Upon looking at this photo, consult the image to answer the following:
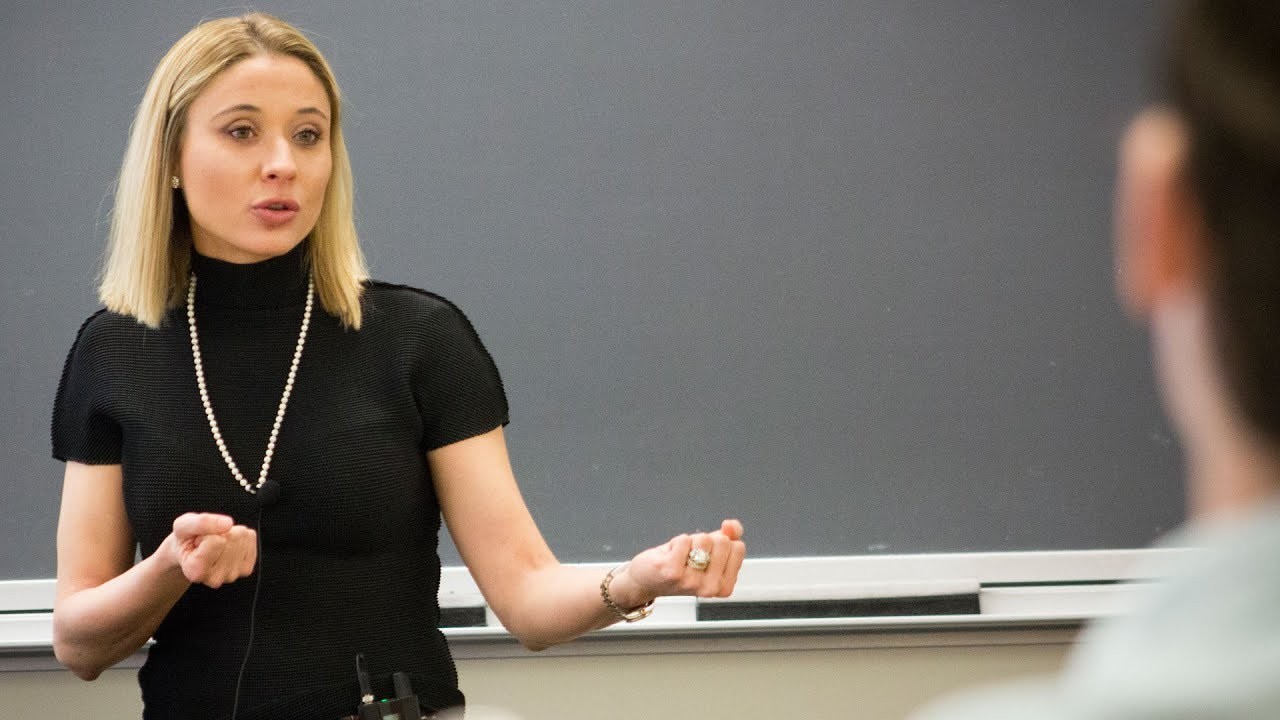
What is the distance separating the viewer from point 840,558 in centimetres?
229

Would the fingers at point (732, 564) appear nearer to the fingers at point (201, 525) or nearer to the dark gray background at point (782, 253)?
the fingers at point (201, 525)

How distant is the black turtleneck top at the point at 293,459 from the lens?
5.40 ft

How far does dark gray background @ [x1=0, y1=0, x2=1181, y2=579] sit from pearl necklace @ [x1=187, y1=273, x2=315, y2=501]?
0.59 metres

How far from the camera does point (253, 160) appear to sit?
1704 mm

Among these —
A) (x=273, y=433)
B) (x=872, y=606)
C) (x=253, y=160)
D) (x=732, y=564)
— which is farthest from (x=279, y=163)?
(x=872, y=606)

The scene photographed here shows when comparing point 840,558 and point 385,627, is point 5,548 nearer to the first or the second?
point 385,627

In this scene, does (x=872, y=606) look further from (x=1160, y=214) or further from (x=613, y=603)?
(x=1160, y=214)

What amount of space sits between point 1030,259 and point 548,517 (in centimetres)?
93

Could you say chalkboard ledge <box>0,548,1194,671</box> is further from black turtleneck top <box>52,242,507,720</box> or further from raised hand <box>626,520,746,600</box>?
raised hand <box>626,520,746,600</box>

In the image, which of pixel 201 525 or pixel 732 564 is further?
pixel 732 564

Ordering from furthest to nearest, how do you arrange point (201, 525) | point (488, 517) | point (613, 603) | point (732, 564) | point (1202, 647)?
point (488, 517)
point (613, 603)
point (732, 564)
point (201, 525)
point (1202, 647)

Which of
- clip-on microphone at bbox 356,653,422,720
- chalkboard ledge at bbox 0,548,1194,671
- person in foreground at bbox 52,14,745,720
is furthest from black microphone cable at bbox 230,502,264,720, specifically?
chalkboard ledge at bbox 0,548,1194,671

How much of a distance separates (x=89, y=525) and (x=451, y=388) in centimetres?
49

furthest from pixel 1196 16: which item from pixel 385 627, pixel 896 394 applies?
pixel 896 394
